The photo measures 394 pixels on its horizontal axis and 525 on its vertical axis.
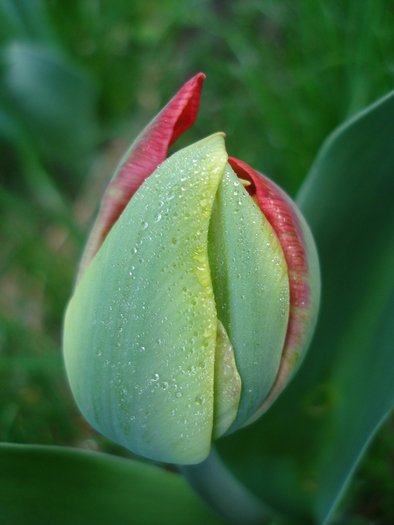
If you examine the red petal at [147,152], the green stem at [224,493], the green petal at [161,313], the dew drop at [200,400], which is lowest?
the green stem at [224,493]

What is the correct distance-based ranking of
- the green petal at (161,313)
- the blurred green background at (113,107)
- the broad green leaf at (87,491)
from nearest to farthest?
the green petal at (161,313), the broad green leaf at (87,491), the blurred green background at (113,107)

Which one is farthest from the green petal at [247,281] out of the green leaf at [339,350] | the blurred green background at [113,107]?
the blurred green background at [113,107]

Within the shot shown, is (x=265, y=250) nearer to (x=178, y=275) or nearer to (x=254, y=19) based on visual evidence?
(x=178, y=275)

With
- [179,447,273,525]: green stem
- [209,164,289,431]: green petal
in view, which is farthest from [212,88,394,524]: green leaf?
[209,164,289,431]: green petal

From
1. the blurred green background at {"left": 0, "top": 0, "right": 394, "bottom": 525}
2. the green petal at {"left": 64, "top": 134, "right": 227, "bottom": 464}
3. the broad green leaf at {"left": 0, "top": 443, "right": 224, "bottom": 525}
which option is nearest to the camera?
the green petal at {"left": 64, "top": 134, "right": 227, "bottom": 464}

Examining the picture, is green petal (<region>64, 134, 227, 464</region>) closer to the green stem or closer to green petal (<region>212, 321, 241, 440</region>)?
green petal (<region>212, 321, 241, 440</region>)

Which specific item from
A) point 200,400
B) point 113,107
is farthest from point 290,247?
point 113,107

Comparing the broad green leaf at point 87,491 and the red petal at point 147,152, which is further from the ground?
the red petal at point 147,152

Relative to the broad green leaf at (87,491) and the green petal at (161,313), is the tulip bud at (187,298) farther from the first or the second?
the broad green leaf at (87,491)
